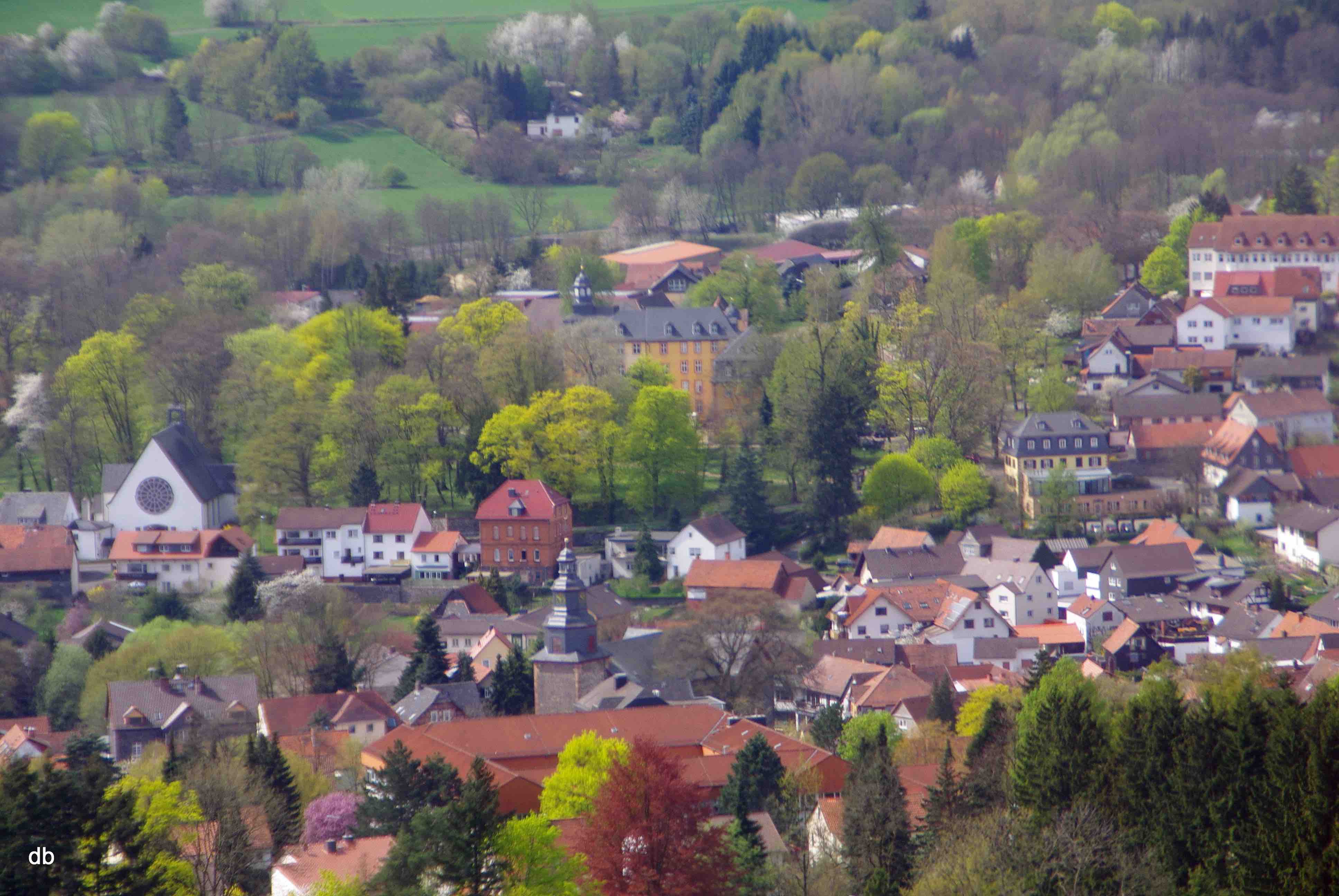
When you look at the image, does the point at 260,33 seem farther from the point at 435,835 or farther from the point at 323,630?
the point at 435,835

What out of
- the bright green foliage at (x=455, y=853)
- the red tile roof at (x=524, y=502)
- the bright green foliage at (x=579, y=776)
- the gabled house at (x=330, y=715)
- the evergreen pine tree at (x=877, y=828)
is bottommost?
the red tile roof at (x=524, y=502)

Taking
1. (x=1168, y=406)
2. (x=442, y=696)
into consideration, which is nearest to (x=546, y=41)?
(x=1168, y=406)

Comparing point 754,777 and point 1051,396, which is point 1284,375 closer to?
point 1051,396

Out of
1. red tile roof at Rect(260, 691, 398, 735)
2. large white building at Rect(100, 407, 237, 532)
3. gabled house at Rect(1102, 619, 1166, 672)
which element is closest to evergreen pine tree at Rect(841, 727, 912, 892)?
red tile roof at Rect(260, 691, 398, 735)

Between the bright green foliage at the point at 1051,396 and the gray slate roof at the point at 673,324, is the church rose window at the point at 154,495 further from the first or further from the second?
the bright green foliage at the point at 1051,396

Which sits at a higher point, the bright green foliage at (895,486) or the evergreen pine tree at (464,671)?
the evergreen pine tree at (464,671)

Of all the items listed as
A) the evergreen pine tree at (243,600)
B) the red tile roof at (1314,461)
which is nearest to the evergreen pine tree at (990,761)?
the evergreen pine tree at (243,600)
